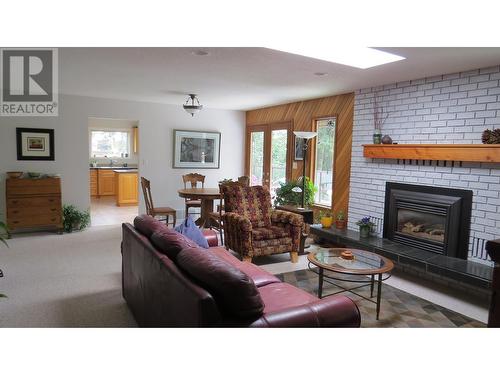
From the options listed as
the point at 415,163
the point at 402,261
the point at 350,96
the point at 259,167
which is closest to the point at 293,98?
the point at 350,96

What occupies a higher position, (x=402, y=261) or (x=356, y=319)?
(x=356, y=319)

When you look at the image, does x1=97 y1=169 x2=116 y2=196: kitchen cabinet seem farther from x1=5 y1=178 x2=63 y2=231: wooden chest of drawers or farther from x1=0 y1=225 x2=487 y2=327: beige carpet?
x1=0 y1=225 x2=487 y2=327: beige carpet

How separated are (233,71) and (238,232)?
1813 millimetres

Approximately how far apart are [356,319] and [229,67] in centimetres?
280

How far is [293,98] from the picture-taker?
5645mm

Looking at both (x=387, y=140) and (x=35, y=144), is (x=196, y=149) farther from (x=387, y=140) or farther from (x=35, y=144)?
(x=387, y=140)

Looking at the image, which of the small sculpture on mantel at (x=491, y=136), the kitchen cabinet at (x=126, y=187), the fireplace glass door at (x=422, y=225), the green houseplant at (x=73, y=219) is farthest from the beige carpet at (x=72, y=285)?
the kitchen cabinet at (x=126, y=187)

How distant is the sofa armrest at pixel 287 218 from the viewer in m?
4.20

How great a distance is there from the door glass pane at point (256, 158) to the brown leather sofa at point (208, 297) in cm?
470

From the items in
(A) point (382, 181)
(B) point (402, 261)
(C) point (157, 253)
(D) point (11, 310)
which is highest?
(A) point (382, 181)

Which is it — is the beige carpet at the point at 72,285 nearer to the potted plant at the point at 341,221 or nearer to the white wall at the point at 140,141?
the potted plant at the point at 341,221

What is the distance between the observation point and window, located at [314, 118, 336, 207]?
540cm

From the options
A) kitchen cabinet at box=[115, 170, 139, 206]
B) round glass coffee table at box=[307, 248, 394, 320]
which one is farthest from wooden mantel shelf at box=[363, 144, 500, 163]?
kitchen cabinet at box=[115, 170, 139, 206]

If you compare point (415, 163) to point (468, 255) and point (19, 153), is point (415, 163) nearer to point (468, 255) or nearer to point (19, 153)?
point (468, 255)
